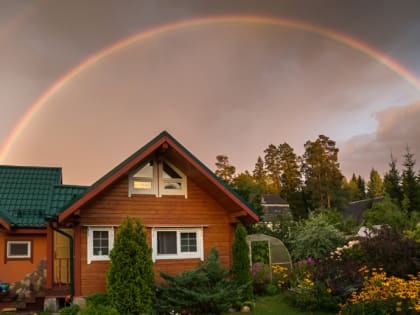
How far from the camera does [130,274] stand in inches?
432

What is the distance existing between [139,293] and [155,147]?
427 cm

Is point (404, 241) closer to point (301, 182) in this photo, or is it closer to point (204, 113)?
point (204, 113)

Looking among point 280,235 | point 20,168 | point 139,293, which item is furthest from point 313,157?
point 139,293

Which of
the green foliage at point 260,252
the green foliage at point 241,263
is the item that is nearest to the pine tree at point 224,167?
the green foliage at point 260,252

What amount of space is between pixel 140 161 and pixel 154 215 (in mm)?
1824

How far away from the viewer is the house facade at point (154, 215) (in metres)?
12.4

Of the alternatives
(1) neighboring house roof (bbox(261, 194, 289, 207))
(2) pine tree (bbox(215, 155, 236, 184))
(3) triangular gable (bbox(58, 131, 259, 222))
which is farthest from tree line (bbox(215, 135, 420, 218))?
(3) triangular gable (bbox(58, 131, 259, 222))

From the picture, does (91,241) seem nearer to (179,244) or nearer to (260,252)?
(179,244)

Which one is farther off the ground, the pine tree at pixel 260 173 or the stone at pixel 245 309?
the pine tree at pixel 260 173

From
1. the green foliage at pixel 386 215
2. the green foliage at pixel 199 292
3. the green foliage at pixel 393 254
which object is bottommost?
the green foliage at pixel 199 292

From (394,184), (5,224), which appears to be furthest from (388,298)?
(394,184)

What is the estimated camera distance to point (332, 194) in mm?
50344

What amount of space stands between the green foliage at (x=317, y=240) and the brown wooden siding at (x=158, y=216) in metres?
5.99

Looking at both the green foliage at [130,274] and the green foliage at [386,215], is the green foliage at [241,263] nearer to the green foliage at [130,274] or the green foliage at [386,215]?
the green foliage at [130,274]
